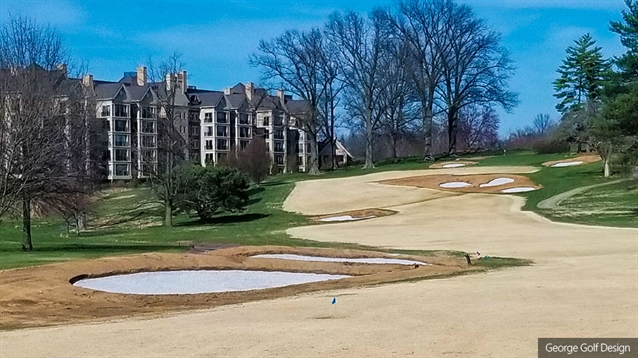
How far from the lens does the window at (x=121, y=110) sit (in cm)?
10519

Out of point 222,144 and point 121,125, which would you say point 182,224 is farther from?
point 222,144

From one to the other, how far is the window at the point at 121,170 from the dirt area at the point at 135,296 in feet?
267

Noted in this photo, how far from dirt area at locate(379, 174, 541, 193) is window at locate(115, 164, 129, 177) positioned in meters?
50.3

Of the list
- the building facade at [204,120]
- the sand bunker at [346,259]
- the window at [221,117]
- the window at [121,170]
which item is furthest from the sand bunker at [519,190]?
the window at [221,117]

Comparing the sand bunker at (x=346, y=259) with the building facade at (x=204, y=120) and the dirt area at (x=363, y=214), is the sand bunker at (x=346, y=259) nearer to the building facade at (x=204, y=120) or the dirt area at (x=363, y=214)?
the dirt area at (x=363, y=214)

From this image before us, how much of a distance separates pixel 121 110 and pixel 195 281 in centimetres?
8808

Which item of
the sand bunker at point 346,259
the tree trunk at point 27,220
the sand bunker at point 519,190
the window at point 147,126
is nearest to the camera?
the sand bunker at point 346,259

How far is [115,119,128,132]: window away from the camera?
106 meters

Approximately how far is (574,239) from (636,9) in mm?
16358

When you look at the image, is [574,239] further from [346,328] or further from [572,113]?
[572,113]

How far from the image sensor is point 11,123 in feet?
93.2

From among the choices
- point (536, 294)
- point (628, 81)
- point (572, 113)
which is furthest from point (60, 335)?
point (572, 113)

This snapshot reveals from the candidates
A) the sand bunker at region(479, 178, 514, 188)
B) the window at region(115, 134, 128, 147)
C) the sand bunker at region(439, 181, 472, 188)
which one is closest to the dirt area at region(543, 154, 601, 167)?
the sand bunker at region(479, 178, 514, 188)

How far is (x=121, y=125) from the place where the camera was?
350 ft
